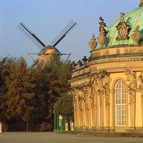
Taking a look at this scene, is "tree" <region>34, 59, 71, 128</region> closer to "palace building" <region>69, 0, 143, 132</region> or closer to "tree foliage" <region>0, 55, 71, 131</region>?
"tree foliage" <region>0, 55, 71, 131</region>

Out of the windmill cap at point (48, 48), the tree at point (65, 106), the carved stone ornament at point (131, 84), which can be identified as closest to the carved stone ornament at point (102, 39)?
the carved stone ornament at point (131, 84)

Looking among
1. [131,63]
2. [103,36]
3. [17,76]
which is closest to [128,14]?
[103,36]

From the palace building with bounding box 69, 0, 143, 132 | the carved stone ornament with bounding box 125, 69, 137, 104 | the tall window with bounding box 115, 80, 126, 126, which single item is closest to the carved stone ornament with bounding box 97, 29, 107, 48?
the palace building with bounding box 69, 0, 143, 132

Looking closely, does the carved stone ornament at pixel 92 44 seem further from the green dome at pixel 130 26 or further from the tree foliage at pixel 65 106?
the tree foliage at pixel 65 106

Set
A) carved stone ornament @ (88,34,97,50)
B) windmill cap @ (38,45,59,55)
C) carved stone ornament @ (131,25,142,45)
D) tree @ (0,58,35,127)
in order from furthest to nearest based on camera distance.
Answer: windmill cap @ (38,45,59,55) → tree @ (0,58,35,127) → carved stone ornament @ (88,34,97,50) → carved stone ornament @ (131,25,142,45)

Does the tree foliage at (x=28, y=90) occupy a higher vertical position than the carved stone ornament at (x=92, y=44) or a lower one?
lower

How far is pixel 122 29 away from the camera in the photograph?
182 feet

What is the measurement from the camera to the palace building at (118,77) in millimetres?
51344

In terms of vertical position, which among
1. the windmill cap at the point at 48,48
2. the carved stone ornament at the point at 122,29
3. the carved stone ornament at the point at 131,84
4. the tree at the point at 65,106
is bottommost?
the tree at the point at 65,106

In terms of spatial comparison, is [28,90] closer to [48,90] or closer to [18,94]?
[18,94]

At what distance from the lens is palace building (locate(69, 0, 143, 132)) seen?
168 feet

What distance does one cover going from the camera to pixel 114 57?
5241 centimetres

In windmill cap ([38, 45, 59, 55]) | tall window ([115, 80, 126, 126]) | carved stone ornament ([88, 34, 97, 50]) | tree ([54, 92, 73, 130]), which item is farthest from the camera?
windmill cap ([38, 45, 59, 55])

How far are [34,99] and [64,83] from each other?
241 inches
